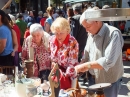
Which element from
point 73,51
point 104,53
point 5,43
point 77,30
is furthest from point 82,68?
point 77,30

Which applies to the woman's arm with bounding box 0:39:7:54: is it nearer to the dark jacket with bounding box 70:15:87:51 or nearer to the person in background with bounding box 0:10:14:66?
the person in background with bounding box 0:10:14:66

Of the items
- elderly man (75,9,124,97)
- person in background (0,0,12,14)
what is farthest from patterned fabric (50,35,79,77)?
person in background (0,0,12,14)

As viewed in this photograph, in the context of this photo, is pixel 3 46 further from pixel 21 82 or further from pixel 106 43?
pixel 106 43

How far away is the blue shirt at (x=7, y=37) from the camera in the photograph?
143 inches

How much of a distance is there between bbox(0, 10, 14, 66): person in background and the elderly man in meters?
1.58

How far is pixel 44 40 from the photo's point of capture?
10.2ft

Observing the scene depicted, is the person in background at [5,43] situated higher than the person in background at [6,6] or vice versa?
the person in background at [6,6]

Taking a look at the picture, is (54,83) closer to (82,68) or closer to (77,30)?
(82,68)

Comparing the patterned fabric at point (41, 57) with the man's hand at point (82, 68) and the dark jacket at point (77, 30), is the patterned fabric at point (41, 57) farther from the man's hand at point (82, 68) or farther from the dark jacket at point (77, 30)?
the dark jacket at point (77, 30)

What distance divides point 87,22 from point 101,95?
2.19 ft

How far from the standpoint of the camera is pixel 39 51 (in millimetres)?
3152

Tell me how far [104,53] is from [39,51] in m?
1.14

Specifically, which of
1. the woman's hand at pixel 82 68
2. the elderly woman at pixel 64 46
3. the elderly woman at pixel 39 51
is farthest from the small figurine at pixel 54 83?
the elderly woman at pixel 39 51

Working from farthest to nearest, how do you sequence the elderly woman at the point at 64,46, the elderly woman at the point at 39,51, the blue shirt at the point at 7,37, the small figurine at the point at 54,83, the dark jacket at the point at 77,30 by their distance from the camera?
the dark jacket at the point at 77,30
the blue shirt at the point at 7,37
the elderly woman at the point at 39,51
the elderly woman at the point at 64,46
the small figurine at the point at 54,83
